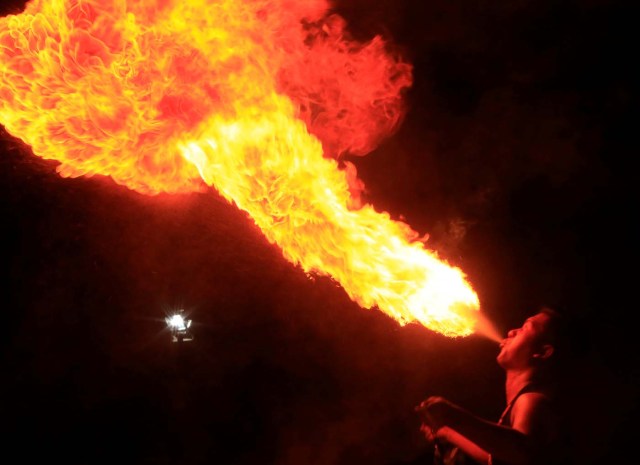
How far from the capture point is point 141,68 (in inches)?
148

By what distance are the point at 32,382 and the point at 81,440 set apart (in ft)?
2.59

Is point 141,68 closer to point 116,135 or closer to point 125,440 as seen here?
point 116,135

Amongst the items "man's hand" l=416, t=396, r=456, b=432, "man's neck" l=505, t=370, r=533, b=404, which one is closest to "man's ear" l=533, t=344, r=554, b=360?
"man's neck" l=505, t=370, r=533, b=404

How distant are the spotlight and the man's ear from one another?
3.95 meters

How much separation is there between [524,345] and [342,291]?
2.38 m

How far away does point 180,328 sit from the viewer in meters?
5.98

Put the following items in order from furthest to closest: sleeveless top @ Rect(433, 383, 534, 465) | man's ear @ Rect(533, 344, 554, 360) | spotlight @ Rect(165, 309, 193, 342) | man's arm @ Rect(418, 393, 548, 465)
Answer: spotlight @ Rect(165, 309, 193, 342) → man's ear @ Rect(533, 344, 554, 360) → sleeveless top @ Rect(433, 383, 534, 465) → man's arm @ Rect(418, 393, 548, 465)

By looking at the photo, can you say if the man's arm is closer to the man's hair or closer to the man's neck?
the man's neck

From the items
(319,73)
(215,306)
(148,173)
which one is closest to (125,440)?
(215,306)

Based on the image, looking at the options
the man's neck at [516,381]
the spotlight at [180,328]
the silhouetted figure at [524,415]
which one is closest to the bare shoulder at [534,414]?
the silhouetted figure at [524,415]

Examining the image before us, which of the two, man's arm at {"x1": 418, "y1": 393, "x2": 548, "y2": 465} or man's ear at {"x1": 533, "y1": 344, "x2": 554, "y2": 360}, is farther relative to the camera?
man's ear at {"x1": 533, "y1": 344, "x2": 554, "y2": 360}

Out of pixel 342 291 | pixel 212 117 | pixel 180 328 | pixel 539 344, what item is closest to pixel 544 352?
pixel 539 344

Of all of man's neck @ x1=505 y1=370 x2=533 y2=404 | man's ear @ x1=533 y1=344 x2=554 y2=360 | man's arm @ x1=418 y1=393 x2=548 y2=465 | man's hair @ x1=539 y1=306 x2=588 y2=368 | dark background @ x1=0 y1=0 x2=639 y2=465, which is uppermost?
dark background @ x1=0 y1=0 x2=639 y2=465

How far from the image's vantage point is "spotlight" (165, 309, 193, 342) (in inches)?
231
